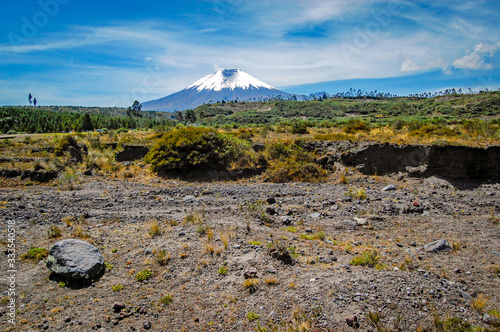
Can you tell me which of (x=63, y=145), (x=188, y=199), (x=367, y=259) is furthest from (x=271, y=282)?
(x=63, y=145)

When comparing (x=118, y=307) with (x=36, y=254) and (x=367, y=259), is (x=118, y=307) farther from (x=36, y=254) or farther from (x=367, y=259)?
(x=367, y=259)

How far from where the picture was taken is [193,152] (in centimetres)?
1191

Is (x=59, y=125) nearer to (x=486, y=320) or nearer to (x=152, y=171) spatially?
(x=152, y=171)

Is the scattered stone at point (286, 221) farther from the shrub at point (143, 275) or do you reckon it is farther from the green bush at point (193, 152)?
the green bush at point (193, 152)

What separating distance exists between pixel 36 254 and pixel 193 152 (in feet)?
25.0

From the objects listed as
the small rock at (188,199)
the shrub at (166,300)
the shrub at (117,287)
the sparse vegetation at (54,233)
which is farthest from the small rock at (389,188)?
the sparse vegetation at (54,233)

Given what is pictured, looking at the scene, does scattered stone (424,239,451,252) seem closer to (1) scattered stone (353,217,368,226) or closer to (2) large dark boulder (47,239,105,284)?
(1) scattered stone (353,217,368,226)

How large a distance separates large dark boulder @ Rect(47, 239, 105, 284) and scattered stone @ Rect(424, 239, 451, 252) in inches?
248

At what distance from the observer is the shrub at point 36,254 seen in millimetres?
4684

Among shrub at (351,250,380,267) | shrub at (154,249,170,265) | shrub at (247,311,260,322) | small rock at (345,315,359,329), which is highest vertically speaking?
shrub at (154,249,170,265)

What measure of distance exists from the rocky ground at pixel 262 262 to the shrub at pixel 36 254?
4.5 inches

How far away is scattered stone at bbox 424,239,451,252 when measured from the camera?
524cm

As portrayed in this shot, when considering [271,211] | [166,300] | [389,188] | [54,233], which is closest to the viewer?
[166,300]

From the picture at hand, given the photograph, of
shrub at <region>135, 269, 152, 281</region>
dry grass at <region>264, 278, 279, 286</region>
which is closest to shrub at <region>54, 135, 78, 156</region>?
shrub at <region>135, 269, 152, 281</region>
